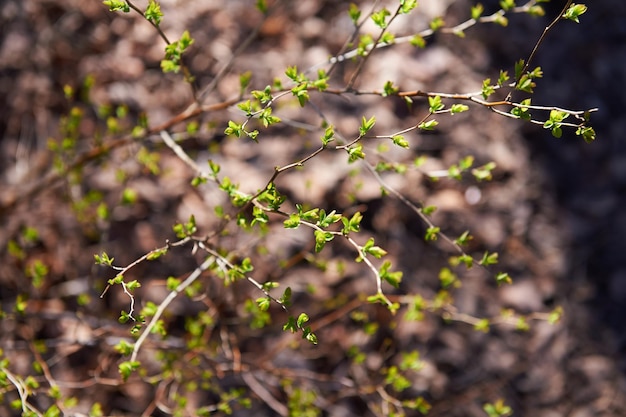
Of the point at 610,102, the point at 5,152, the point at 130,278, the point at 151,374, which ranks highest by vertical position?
the point at 5,152

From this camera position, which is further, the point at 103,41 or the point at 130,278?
the point at 103,41

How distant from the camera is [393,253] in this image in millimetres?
2623

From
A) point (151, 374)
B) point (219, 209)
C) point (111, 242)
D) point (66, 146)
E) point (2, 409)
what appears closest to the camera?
point (219, 209)

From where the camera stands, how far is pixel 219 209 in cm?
158

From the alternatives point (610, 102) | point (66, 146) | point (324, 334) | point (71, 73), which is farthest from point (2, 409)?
point (610, 102)

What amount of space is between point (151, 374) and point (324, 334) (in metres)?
0.71

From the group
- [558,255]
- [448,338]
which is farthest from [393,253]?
[558,255]

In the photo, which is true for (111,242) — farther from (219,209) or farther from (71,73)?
(219,209)

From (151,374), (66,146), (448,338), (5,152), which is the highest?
(66,146)

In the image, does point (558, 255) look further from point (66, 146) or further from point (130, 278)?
point (66, 146)

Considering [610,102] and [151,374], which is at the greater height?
[610,102]

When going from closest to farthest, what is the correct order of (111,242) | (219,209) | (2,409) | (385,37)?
(385,37), (219,209), (2,409), (111,242)

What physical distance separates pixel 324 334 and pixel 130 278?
2.77ft

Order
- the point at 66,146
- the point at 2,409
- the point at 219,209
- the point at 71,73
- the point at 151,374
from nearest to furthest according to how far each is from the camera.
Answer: the point at 219,209 → the point at 66,146 → the point at 2,409 → the point at 151,374 → the point at 71,73
